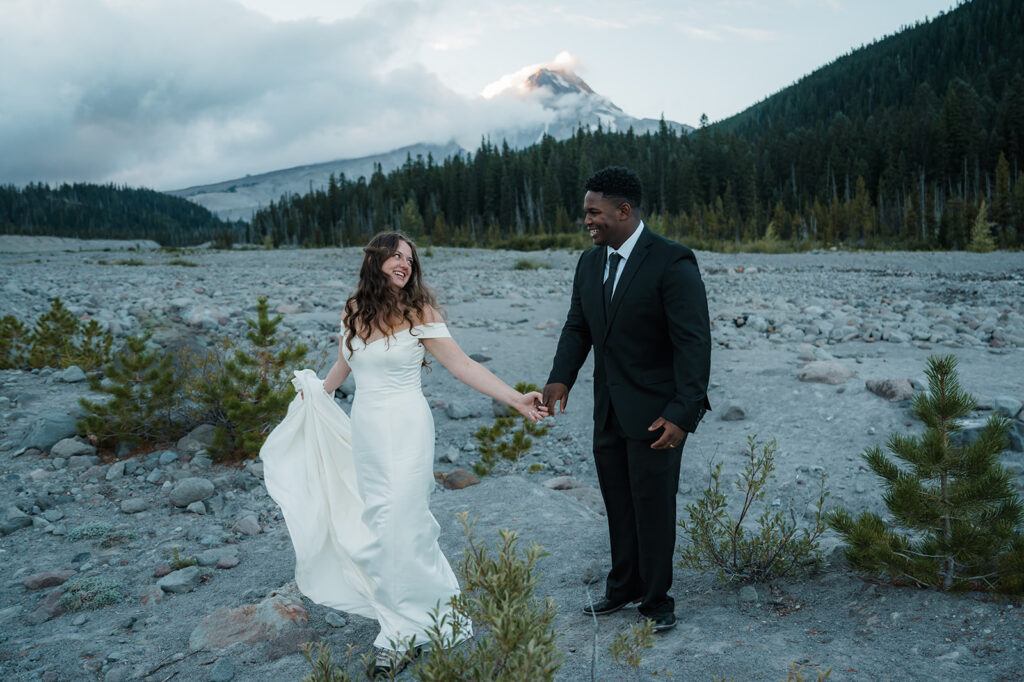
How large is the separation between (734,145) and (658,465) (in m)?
83.4

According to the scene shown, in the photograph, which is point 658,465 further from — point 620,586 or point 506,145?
point 506,145

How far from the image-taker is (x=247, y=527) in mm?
5602

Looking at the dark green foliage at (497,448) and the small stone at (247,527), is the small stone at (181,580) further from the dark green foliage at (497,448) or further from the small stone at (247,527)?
the dark green foliage at (497,448)

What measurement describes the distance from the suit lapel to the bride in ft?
2.43

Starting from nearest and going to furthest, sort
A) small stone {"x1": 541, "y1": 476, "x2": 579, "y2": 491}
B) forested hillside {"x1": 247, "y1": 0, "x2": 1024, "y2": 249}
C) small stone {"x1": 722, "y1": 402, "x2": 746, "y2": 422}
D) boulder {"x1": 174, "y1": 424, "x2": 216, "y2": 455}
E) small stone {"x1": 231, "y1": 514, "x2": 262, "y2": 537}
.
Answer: small stone {"x1": 231, "y1": 514, "x2": 262, "y2": 537}, small stone {"x1": 541, "y1": 476, "x2": 579, "y2": 491}, boulder {"x1": 174, "y1": 424, "x2": 216, "y2": 455}, small stone {"x1": 722, "y1": 402, "x2": 746, "y2": 422}, forested hillside {"x1": 247, "y1": 0, "x2": 1024, "y2": 249}

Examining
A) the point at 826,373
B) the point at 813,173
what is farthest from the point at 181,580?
the point at 813,173

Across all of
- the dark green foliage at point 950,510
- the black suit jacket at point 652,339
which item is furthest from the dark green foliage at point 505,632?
the dark green foliage at point 950,510

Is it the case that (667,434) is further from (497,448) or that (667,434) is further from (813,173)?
(813,173)

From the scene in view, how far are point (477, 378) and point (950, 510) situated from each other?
8.25 ft

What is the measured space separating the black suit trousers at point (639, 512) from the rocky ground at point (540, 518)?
0.20 meters

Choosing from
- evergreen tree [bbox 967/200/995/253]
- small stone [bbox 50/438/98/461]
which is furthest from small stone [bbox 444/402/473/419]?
evergreen tree [bbox 967/200/995/253]

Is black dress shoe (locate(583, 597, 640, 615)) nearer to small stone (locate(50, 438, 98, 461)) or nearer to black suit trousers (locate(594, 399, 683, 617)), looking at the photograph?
black suit trousers (locate(594, 399, 683, 617))

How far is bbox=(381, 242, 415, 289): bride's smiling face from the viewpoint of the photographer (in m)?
3.61

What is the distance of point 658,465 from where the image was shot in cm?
338
